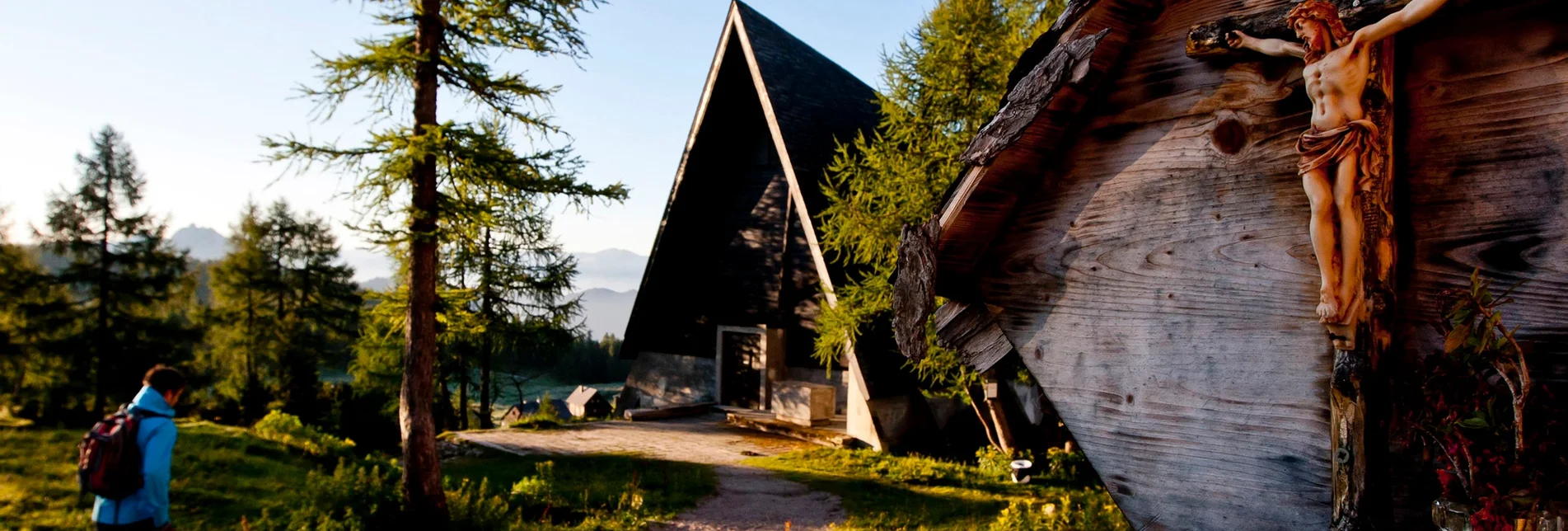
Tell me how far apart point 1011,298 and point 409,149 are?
298 inches

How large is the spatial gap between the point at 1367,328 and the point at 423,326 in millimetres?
9160

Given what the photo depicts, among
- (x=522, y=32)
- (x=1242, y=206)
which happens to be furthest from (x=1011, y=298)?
(x=522, y=32)

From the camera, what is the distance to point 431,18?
9.45 metres

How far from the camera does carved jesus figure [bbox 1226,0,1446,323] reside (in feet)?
6.76

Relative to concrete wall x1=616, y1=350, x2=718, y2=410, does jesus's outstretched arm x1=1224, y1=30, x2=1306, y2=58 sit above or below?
above

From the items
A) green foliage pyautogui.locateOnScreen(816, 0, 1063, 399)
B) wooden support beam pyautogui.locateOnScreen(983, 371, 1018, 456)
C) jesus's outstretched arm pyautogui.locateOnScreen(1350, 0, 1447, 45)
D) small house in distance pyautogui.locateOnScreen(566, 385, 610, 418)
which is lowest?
small house in distance pyautogui.locateOnScreen(566, 385, 610, 418)

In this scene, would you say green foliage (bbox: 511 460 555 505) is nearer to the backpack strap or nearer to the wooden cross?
the backpack strap

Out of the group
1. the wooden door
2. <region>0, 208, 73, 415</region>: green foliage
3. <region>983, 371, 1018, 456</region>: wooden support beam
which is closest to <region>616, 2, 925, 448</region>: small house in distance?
the wooden door

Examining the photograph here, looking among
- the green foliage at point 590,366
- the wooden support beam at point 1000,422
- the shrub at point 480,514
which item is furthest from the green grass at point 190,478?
the green foliage at point 590,366

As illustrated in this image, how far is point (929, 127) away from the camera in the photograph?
41.1ft

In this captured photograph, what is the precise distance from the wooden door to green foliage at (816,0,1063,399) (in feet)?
19.5

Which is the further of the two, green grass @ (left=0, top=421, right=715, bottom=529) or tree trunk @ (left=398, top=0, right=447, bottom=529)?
green grass @ (left=0, top=421, right=715, bottom=529)

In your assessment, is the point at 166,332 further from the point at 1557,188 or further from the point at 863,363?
the point at 1557,188

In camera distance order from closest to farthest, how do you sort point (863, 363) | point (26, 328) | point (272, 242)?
1. point (863, 363)
2. point (26, 328)
3. point (272, 242)
